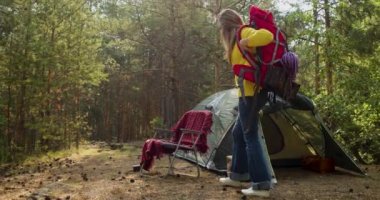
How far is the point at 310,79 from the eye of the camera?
14.4 metres

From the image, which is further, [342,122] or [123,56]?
[123,56]

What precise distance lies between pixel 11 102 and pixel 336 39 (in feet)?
23.5

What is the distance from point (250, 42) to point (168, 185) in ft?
6.70

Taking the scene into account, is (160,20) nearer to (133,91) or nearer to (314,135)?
(133,91)

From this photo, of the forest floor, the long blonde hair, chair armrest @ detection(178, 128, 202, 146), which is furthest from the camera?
chair armrest @ detection(178, 128, 202, 146)

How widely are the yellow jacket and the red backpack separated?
0.06 m

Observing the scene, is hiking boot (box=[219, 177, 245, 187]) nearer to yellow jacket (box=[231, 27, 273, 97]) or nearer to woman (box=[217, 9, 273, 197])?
woman (box=[217, 9, 273, 197])

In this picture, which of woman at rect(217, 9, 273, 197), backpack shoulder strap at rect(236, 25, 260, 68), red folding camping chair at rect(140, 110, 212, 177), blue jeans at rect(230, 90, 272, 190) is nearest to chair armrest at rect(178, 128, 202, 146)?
red folding camping chair at rect(140, 110, 212, 177)

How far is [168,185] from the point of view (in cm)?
488

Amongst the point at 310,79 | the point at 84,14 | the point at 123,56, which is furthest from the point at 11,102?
the point at 123,56

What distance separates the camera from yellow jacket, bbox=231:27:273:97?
370cm

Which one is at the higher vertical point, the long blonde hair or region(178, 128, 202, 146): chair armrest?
the long blonde hair

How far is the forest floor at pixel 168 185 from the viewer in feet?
13.9

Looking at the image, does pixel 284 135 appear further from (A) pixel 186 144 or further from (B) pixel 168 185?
(B) pixel 168 185
